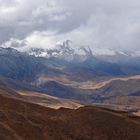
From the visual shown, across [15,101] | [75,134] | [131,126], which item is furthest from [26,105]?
[131,126]

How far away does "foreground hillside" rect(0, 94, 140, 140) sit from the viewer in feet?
452

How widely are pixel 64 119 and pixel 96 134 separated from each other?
1567cm

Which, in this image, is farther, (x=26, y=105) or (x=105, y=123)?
(x=26, y=105)

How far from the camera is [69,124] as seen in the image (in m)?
148

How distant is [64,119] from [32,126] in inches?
537

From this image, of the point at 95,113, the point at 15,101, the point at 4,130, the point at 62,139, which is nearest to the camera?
the point at 4,130

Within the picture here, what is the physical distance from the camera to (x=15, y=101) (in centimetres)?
16312

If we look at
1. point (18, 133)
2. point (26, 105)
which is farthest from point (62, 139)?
point (26, 105)

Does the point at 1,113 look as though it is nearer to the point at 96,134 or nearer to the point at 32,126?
the point at 32,126

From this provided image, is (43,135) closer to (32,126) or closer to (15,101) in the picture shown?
(32,126)

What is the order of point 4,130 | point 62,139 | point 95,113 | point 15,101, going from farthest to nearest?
point 15,101, point 95,113, point 62,139, point 4,130

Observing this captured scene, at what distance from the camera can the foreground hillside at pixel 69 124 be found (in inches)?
5418

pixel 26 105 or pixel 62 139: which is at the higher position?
pixel 26 105

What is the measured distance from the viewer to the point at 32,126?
142 m
